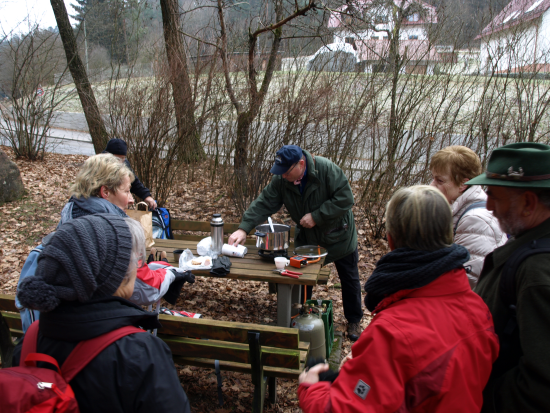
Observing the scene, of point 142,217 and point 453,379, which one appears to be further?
point 142,217

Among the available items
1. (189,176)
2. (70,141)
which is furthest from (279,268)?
(70,141)

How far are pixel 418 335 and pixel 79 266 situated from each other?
1.12 meters

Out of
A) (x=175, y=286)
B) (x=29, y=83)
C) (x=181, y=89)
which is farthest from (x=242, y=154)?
(x=29, y=83)

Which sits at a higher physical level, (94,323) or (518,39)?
(518,39)

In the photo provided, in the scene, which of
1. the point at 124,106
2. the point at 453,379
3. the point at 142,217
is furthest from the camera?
the point at 124,106

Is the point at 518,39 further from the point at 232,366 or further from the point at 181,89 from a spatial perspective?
the point at 232,366

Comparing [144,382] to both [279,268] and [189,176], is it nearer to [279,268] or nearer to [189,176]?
[279,268]

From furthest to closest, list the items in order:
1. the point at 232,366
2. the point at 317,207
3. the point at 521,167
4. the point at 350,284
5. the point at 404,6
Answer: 1. the point at 404,6
2. the point at 350,284
3. the point at 317,207
4. the point at 232,366
5. the point at 521,167

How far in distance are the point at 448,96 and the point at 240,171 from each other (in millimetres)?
4052

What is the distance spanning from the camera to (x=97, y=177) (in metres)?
3.13

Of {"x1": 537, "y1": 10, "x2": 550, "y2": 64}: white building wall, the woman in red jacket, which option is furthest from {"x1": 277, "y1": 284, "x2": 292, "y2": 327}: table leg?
{"x1": 537, "y1": 10, "x2": 550, "y2": 64}: white building wall

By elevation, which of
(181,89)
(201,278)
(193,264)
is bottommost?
(201,278)

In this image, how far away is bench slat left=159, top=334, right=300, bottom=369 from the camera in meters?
2.57

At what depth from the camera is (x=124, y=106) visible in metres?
6.80
